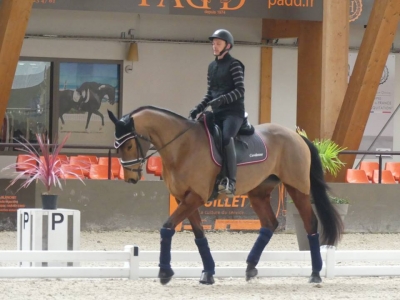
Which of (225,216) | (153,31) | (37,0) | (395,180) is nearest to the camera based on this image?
(225,216)

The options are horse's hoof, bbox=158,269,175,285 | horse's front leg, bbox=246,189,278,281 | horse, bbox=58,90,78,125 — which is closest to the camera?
horse's hoof, bbox=158,269,175,285

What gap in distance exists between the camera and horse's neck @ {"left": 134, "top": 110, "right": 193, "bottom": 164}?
7387 millimetres

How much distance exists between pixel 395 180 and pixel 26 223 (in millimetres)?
8307

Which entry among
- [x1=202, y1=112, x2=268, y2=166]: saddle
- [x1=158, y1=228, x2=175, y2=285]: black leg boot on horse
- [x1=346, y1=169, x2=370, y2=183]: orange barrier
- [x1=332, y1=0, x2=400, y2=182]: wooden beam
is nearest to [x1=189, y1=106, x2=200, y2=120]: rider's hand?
[x1=202, y1=112, x2=268, y2=166]: saddle

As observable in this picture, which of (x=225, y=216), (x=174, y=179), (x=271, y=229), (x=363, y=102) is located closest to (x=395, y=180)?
(x=363, y=102)

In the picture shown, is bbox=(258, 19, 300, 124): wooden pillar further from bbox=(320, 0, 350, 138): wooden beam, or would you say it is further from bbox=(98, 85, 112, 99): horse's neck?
bbox=(320, 0, 350, 138): wooden beam

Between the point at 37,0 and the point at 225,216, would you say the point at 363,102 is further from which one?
the point at 37,0

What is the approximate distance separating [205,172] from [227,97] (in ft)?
2.09

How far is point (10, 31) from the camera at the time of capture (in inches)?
460

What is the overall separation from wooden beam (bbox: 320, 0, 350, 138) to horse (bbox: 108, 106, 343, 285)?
197 inches

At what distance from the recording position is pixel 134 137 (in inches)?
285

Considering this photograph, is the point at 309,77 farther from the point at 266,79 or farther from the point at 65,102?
the point at 65,102

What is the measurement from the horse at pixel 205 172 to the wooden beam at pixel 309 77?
25.9 ft

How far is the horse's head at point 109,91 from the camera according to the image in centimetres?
1720
